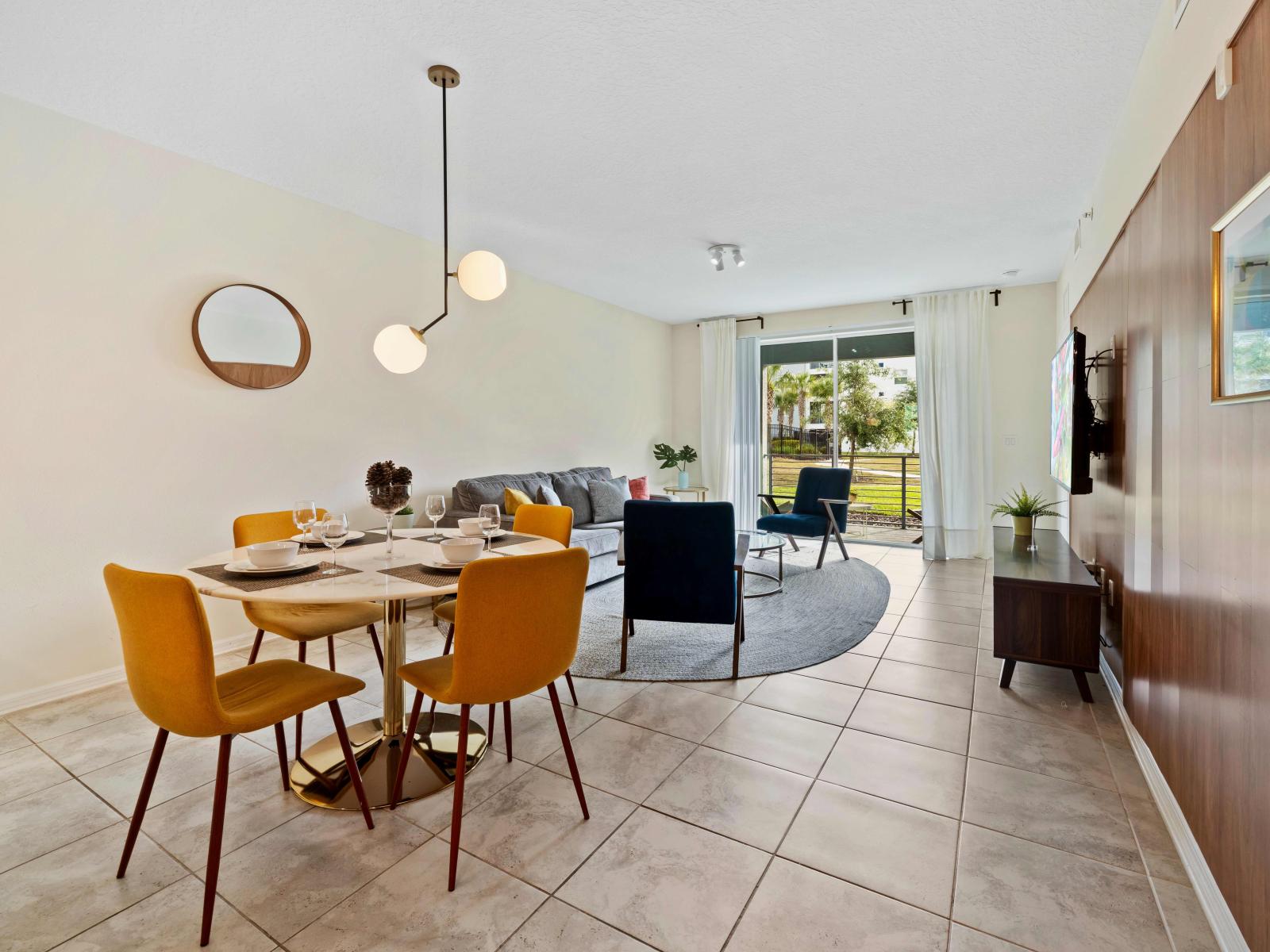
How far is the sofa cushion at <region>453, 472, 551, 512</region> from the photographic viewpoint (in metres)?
4.48

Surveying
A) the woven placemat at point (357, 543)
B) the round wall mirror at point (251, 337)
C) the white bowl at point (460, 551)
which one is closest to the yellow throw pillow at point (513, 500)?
the round wall mirror at point (251, 337)

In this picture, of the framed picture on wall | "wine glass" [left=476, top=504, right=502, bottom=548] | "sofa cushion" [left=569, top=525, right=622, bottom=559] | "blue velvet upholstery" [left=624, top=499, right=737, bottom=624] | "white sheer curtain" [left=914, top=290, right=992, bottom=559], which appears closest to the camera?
the framed picture on wall

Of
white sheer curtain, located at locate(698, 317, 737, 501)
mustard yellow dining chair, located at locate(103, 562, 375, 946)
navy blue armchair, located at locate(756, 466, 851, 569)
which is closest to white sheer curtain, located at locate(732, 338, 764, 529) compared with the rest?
white sheer curtain, located at locate(698, 317, 737, 501)

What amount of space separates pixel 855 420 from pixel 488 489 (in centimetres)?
433

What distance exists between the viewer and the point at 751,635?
12.0ft

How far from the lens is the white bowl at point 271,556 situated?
6.12 ft

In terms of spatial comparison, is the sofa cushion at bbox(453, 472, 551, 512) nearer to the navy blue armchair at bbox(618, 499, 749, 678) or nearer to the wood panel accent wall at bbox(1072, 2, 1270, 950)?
the navy blue armchair at bbox(618, 499, 749, 678)

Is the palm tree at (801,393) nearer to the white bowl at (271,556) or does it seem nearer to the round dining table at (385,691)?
the round dining table at (385,691)

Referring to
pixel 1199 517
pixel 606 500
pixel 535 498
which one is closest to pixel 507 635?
pixel 1199 517

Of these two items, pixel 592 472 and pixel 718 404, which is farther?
pixel 718 404

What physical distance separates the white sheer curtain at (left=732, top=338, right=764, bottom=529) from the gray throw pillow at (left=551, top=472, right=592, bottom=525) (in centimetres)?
246

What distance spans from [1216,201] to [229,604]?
14.4 feet

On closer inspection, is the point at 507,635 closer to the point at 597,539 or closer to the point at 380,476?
the point at 380,476

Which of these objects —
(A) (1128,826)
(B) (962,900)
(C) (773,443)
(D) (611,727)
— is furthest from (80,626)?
(C) (773,443)
